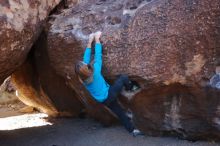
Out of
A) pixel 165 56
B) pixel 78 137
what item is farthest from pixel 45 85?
pixel 165 56

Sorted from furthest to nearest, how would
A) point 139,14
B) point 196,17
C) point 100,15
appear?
point 100,15 → point 139,14 → point 196,17

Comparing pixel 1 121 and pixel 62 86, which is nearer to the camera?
pixel 62 86

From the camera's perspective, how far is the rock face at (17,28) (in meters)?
5.19

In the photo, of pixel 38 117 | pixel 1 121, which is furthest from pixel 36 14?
pixel 1 121

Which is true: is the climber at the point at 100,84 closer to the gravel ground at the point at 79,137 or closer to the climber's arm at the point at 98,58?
the climber's arm at the point at 98,58

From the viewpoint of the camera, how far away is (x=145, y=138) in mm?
5070

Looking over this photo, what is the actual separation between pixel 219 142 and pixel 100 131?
166cm

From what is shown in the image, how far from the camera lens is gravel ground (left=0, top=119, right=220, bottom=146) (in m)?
4.97

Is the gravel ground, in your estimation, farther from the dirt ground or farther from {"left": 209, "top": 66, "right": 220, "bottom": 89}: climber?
{"left": 209, "top": 66, "right": 220, "bottom": 89}: climber

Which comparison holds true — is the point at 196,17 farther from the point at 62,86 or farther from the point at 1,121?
the point at 1,121

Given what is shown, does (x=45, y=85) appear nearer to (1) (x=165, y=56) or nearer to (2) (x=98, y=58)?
(2) (x=98, y=58)

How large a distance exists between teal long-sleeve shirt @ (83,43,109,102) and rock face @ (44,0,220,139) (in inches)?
3.5

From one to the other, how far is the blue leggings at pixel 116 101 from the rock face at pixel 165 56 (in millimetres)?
97

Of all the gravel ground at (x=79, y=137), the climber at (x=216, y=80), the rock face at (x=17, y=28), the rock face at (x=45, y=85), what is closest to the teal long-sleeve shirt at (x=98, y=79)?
the gravel ground at (x=79, y=137)
